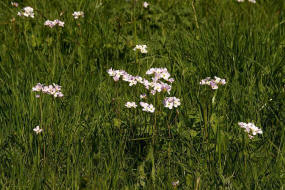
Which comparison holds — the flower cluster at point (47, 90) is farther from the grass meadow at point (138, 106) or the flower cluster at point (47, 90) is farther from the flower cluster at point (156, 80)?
the flower cluster at point (156, 80)

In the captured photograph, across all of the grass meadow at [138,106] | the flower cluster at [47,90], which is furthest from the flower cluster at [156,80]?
the flower cluster at [47,90]

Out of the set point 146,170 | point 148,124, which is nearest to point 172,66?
point 148,124

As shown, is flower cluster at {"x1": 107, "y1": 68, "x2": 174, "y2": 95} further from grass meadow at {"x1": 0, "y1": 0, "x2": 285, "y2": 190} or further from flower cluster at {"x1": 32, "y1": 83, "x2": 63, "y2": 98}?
flower cluster at {"x1": 32, "y1": 83, "x2": 63, "y2": 98}

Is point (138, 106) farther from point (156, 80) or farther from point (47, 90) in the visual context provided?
point (47, 90)

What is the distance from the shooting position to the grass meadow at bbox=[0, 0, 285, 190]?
2.08 metres

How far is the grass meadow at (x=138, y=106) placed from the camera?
2082mm

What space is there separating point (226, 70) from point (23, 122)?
1481 millimetres

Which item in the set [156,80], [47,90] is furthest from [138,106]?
[47,90]

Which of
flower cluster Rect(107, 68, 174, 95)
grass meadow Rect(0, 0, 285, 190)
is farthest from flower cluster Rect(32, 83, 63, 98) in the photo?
flower cluster Rect(107, 68, 174, 95)

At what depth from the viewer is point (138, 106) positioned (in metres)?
2.56

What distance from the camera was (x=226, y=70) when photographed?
2951mm

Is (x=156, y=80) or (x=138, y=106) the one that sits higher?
(x=156, y=80)

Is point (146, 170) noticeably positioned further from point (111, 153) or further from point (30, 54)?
point (30, 54)

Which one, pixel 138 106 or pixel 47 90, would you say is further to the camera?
pixel 138 106
